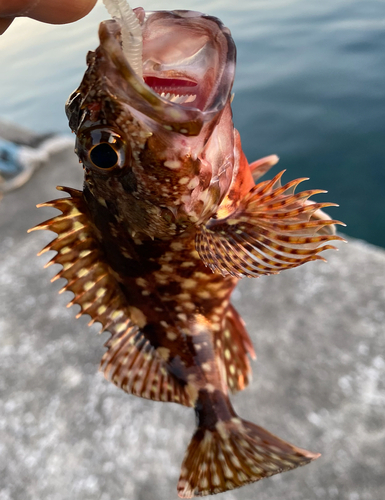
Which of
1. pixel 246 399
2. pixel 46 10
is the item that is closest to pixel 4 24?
pixel 46 10

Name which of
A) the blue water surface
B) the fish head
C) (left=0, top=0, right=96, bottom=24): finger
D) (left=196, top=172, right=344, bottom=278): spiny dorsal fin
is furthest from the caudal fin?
the blue water surface

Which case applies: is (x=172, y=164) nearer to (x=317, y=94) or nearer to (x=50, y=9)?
(x=50, y=9)

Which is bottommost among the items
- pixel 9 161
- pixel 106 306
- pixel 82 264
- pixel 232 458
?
pixel 9 161

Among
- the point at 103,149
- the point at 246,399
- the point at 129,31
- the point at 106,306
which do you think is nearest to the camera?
the point at 129,31

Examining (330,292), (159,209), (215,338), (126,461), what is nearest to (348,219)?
(330,292)

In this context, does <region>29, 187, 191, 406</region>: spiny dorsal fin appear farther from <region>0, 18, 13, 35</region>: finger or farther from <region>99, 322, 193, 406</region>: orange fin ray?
<region>0, 18, 13, 35</region>: finger

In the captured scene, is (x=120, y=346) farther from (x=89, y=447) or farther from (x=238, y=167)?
(x=89, y=447)

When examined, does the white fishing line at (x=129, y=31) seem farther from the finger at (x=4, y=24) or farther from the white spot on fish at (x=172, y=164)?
the finger at (x=4, y=24)
